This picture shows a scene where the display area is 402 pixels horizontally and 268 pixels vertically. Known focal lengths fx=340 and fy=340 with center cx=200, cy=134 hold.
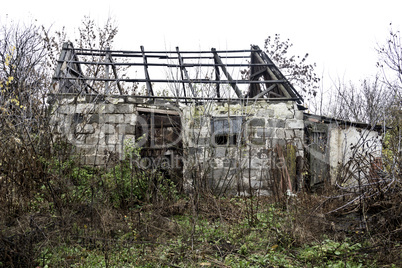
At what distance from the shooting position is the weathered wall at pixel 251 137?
782 centimetres

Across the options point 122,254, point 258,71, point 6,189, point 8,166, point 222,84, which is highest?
point 258,71

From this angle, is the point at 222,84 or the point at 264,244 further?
the point at 222,84

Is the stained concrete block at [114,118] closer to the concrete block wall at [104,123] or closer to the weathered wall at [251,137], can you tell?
the concrete block wall at [104,123]

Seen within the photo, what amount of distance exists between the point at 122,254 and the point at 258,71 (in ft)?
22.2

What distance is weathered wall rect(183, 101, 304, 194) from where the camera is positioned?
782 centimetres

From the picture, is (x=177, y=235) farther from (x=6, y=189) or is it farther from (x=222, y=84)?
(x=222, y=84)

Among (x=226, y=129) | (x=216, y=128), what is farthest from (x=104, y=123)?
(x=226, y=129)

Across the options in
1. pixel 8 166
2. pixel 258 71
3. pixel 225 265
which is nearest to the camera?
pixel 225 265

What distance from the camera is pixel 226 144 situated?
792 cm

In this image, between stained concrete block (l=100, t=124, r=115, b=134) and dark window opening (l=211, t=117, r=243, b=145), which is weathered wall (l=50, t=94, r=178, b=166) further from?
dark window opening (l=211, t=117, r=243, b=145)

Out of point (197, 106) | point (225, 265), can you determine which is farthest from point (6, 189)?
point (197, 106)

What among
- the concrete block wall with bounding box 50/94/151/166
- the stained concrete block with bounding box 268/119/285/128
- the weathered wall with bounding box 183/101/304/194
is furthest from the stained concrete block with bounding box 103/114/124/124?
the stained concrete block with bounding box 268/119/285/128

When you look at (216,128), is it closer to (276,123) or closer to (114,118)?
(276,123)

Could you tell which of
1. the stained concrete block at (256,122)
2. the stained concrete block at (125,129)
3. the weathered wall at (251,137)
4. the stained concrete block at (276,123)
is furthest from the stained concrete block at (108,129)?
the stained concrete block at (276,123)
